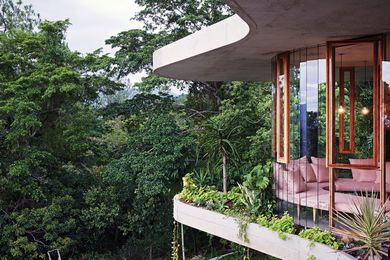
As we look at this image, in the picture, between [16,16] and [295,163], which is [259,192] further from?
[16,16]

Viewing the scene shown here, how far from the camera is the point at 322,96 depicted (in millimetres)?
6203

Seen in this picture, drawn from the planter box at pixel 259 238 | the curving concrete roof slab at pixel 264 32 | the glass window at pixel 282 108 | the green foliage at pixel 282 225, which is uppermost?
the curving concrete roof slab at pixel 264 32

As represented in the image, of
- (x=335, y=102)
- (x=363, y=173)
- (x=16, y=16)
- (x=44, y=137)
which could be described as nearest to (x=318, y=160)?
(x=363, y=173)

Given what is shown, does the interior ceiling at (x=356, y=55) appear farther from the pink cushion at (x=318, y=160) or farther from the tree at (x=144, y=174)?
the tree at (x=144, y=174)

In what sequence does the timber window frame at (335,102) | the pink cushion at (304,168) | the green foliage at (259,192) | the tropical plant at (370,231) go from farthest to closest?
the green foliage at (259,192) → the pink cushion at (304,168) → the timber window frame at (335,102) → the tropical plant at (370,231)

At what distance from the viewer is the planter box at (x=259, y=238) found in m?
5.46

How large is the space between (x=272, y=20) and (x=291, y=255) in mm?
3042

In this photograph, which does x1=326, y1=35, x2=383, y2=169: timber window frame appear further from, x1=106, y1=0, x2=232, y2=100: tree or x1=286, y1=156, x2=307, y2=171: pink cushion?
x1=106, y1=0, x2=232, y2=100: tree

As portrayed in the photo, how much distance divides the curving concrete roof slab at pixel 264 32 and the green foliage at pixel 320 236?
2.52m

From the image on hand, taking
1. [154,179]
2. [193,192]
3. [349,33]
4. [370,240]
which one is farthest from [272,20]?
[154,179]

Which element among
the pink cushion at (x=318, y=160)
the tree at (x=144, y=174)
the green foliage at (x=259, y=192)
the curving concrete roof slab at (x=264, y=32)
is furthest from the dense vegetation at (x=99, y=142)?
the pink cushion at (x=318, y=160)

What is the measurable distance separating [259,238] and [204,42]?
3.12m

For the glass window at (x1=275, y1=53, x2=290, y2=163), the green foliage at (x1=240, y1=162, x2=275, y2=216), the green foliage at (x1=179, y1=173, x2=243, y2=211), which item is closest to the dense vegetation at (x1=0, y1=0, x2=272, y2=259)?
the green foliage at (x1=179, y1=173, x2=243, y2=211)

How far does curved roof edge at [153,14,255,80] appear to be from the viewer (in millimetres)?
6020
